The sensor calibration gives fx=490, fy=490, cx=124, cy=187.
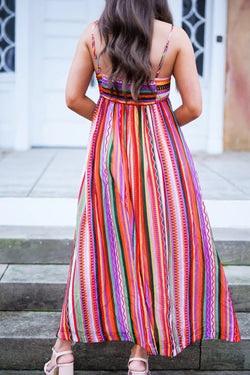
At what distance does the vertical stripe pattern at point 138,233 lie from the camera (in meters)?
1.90

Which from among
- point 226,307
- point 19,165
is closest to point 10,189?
point 19,165

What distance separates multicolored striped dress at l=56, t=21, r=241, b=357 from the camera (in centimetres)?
190

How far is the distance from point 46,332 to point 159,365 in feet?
1.83

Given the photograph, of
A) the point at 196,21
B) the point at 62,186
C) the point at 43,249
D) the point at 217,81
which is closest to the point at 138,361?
the point at 43,249

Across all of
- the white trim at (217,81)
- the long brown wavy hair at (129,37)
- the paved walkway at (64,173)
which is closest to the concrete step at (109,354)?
the long brown wavy hair at (129,37)

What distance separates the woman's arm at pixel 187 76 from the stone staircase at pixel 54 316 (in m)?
1.09

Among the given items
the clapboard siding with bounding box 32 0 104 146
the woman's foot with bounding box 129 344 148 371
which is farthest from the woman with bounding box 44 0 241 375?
the clapboard siding with bounding box 32 0 104 146

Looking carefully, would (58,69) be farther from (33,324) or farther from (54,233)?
(33,324)

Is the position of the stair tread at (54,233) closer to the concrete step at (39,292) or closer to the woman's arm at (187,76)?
the concrete step at (39,292)

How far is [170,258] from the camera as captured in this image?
1947 millimetres

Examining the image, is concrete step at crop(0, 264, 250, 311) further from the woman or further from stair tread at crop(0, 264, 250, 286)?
the woman

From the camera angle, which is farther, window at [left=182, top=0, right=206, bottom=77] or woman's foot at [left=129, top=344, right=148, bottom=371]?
window at [left=182, top=0, right=206, bottom=77]

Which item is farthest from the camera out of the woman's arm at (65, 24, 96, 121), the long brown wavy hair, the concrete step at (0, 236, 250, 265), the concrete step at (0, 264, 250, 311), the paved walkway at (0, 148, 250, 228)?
the paved walkway at (0, 148, 250, 228)

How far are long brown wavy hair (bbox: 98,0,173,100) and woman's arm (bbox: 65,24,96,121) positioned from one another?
9 centimetres
